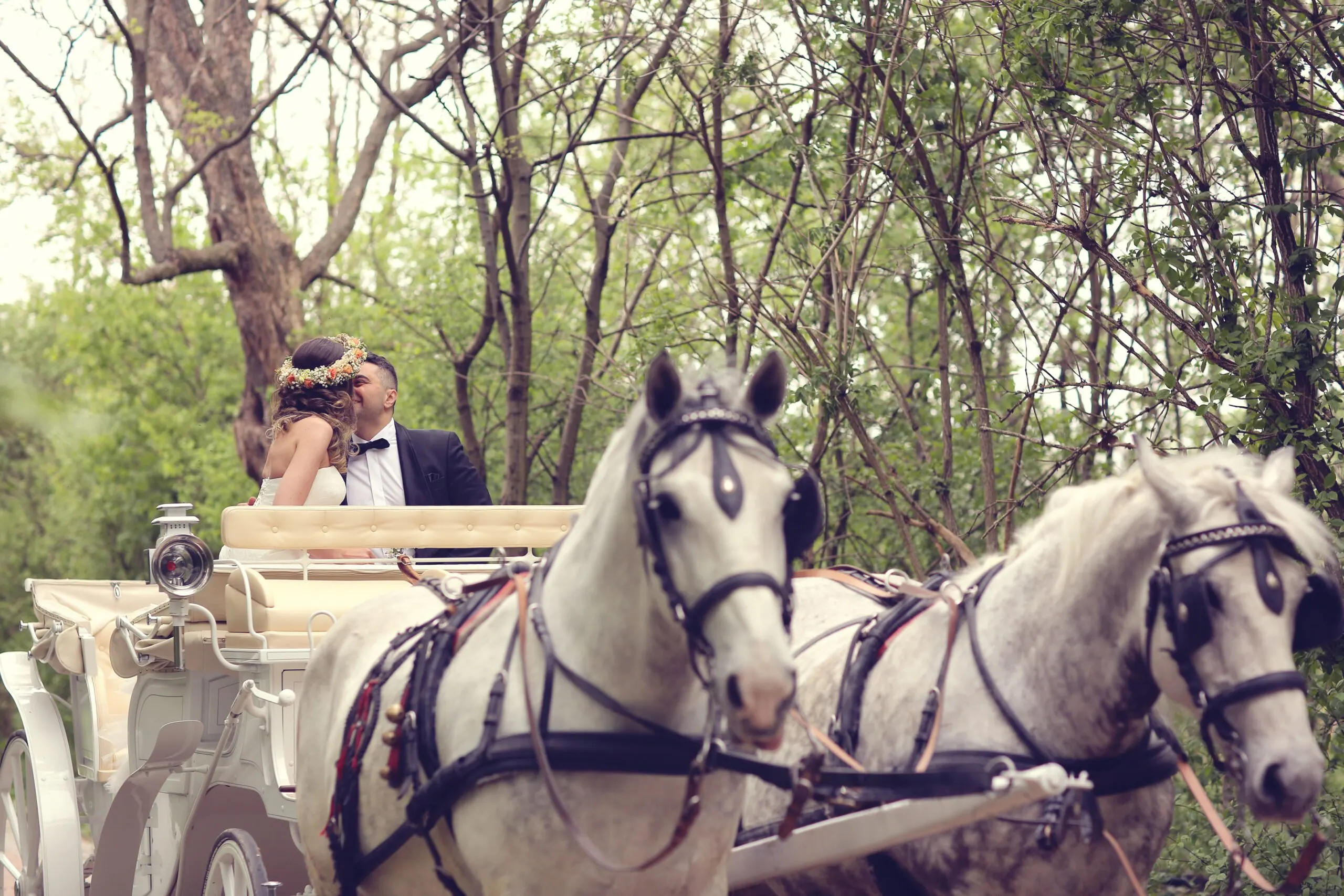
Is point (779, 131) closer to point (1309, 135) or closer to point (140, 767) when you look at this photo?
point (1309, 135)

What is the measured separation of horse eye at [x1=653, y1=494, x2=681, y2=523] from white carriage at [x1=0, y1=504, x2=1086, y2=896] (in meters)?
1.18

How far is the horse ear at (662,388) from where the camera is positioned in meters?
2.66

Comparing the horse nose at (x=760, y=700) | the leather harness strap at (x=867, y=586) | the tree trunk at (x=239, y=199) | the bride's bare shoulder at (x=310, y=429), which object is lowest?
the leather harness strap at (x=867, y=586)

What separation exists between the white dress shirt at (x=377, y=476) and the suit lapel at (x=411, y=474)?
0.01 m

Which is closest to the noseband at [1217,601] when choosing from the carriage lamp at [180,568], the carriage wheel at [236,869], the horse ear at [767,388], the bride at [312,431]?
the horse ear at [767,388]

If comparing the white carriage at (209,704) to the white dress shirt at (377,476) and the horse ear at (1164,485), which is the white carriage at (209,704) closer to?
the white dress shirt at (377,476)

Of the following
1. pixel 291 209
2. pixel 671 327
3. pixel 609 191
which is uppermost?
pixel 291 209

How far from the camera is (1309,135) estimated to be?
5.33m

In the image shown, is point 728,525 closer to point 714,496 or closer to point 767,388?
point 714,496

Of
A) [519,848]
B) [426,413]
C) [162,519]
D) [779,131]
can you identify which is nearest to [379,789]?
[519,848]

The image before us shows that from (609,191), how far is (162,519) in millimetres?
4383

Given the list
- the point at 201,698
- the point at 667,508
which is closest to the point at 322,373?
the point at 201,698

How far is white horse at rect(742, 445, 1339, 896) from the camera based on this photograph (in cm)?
282

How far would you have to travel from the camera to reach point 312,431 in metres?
A: 5.31
